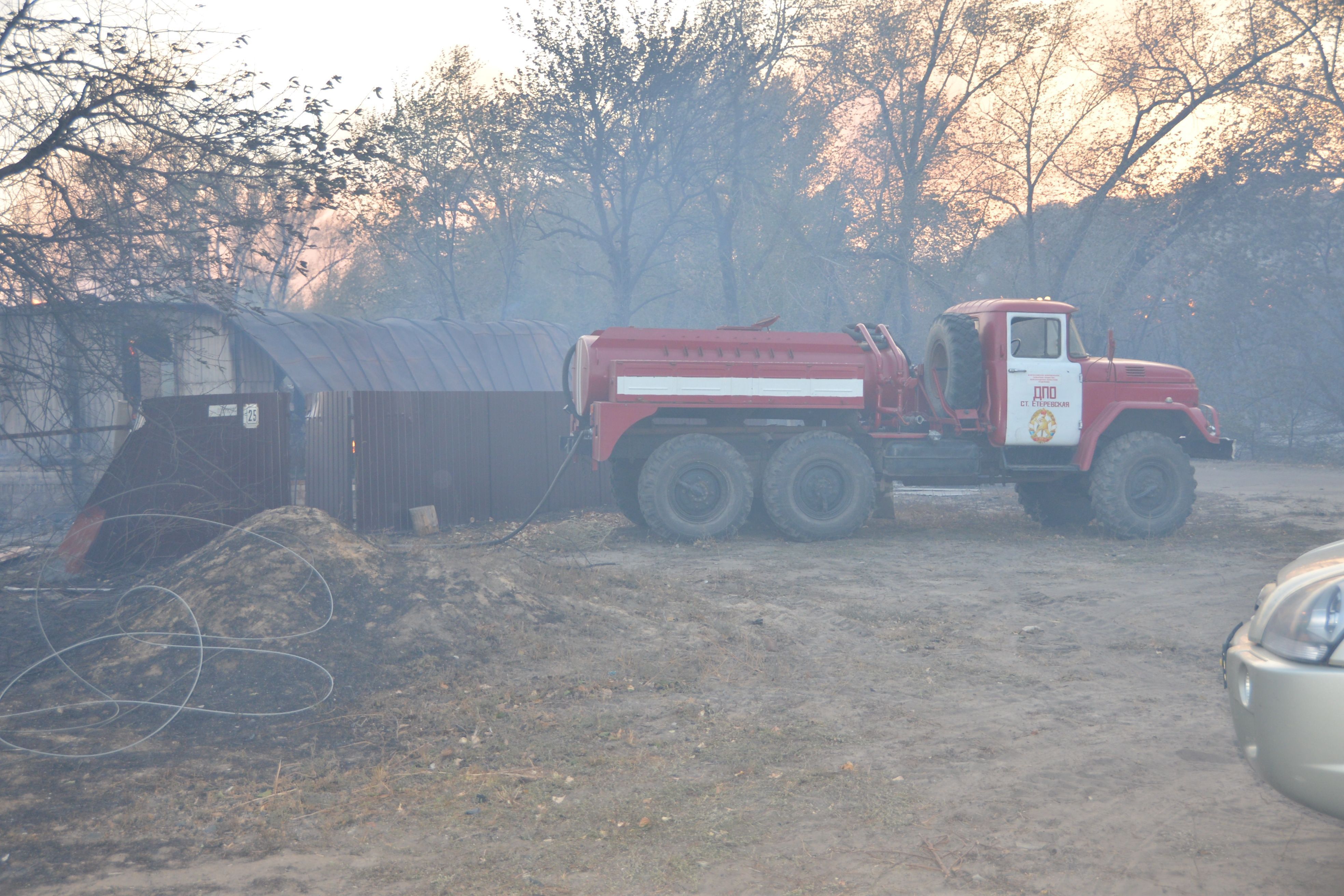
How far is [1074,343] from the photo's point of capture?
11828 millimetres

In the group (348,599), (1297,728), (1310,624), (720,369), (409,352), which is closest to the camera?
(1297,728)

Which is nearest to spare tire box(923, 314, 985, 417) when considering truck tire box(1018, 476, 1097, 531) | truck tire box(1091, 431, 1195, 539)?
truck tire box(1018, 476, 1097, 531)

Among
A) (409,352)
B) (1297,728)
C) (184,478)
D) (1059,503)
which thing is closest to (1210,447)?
(1059,503)

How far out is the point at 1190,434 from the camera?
12.0m

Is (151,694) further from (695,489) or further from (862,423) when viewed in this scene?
(862,423)

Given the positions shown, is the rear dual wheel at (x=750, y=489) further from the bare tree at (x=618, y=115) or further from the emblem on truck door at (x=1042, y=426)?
the bare tree at (x=618, y=115)

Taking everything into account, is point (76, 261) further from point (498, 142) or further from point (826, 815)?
point (498, 142)

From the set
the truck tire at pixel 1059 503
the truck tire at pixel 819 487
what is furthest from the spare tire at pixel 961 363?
the truck tire at pixel 1059 503

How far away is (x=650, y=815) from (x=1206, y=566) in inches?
311

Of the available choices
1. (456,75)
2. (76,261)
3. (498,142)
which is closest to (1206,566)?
(76,261)

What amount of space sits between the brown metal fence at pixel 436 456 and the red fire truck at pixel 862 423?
153 cm

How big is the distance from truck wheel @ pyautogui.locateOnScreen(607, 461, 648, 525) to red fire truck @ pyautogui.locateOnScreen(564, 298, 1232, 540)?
0.03m

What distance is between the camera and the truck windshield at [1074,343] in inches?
463

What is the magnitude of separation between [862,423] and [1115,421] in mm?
3110
